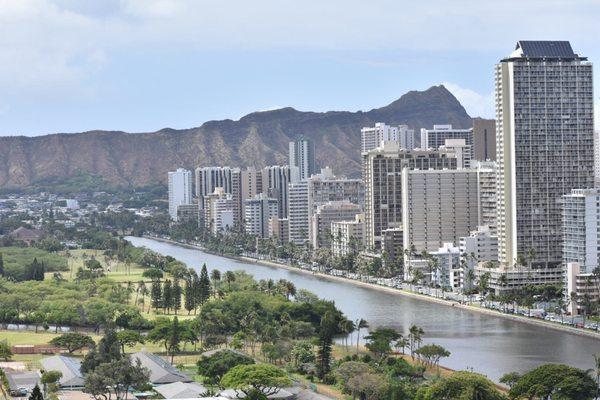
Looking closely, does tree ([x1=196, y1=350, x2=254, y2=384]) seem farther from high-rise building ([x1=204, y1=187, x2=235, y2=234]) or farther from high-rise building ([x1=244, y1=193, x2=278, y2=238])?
high-rise building ([x1=204, y1=187, x2=235, y2=234])

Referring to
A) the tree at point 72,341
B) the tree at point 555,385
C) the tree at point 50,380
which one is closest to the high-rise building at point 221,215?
the tree at point 72,341

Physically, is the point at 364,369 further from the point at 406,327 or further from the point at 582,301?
the point at 582,301

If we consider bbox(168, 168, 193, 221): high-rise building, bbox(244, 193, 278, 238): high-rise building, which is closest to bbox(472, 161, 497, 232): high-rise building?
bbox(244, 193, 278, 238): high-rise building

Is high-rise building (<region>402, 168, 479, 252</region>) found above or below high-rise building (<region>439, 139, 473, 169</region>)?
below

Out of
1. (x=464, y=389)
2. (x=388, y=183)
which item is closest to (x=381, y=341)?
(x=464, y=389)

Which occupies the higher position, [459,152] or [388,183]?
[459,152]

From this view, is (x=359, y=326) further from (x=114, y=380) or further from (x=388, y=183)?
(x=388, y=183)

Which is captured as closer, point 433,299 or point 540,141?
point 433,299
